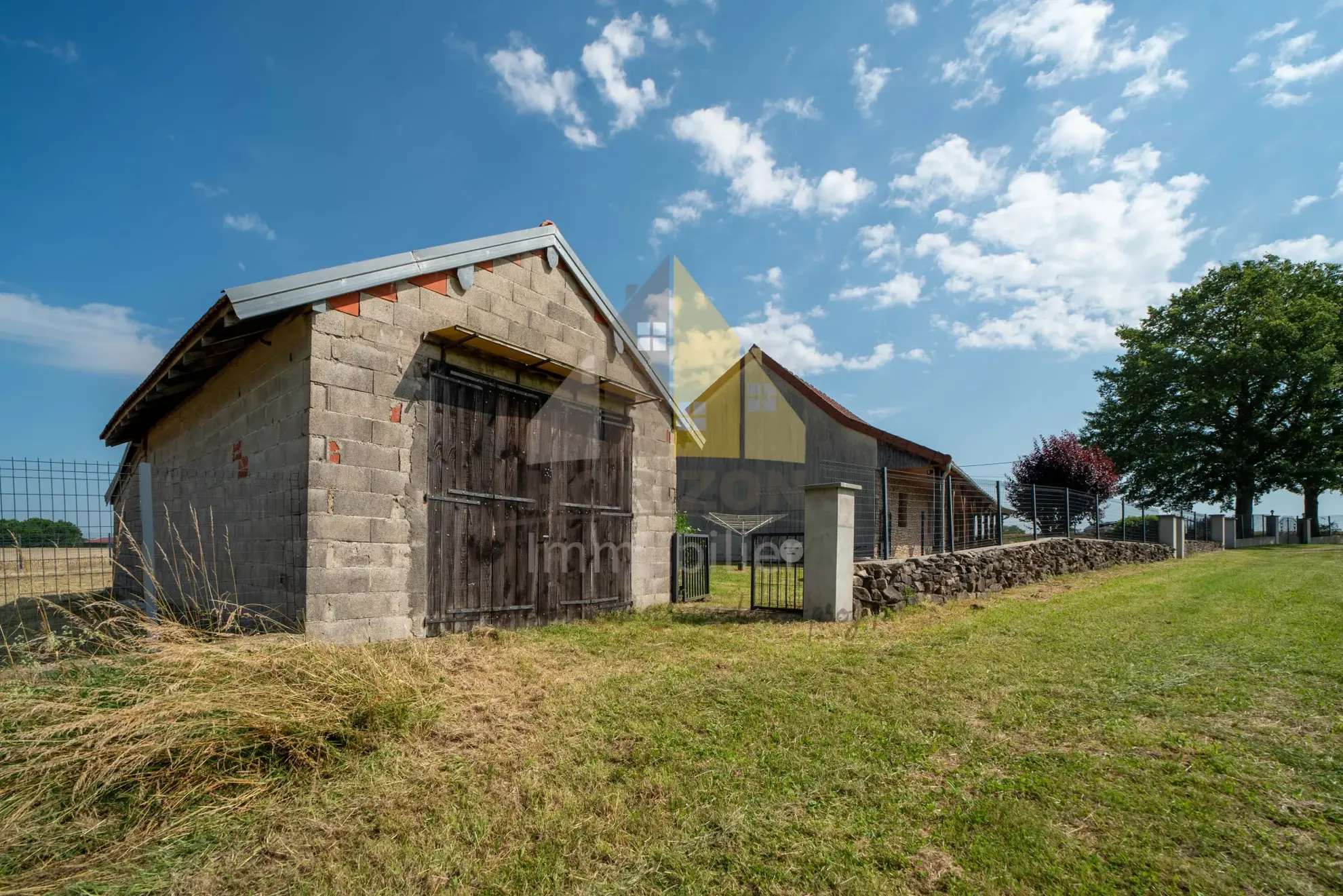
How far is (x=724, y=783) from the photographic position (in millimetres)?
3205

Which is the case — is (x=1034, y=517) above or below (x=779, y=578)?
above

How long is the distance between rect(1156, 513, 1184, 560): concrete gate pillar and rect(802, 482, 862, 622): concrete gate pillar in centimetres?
1869

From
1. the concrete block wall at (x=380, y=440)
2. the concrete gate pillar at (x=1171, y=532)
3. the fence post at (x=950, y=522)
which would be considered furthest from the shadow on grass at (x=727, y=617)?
the concrete gate pillar at (x=1171, y=532)

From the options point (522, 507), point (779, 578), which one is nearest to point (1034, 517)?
point (779, 578)

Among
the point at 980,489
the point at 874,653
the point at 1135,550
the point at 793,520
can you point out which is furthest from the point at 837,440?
the point at 874,653

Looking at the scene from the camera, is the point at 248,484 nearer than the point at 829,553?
Yes

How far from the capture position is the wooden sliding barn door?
6.70m

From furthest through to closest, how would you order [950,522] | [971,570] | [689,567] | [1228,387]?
[1228,387] → [950,522] → [971,570] → [689,567]

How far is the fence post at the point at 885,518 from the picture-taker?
9.62 m

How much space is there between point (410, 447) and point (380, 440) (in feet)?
1.07

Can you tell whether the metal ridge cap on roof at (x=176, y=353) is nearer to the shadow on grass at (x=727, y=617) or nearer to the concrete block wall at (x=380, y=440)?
the concrete block wall at (x=380, y=440)

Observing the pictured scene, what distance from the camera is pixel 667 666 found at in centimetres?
567

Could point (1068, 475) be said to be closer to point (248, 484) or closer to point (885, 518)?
point (885, 518)

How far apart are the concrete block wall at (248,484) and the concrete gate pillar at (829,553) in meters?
5.72
